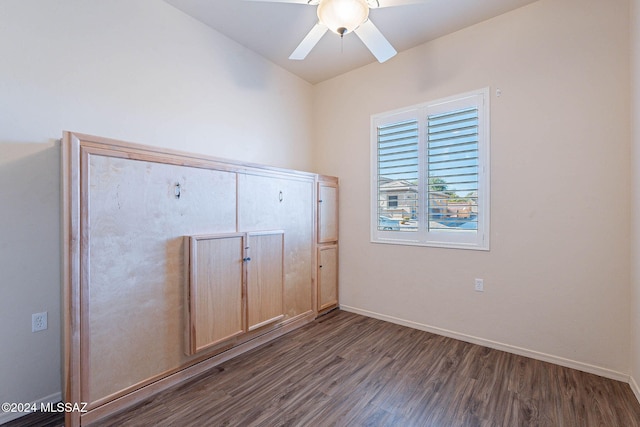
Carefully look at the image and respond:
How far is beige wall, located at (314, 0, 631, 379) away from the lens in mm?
2090

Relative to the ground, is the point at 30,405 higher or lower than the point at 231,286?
lower

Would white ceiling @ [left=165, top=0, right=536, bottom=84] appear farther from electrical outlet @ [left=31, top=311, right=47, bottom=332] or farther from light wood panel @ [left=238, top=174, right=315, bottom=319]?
electrical outlet @ [left=31, top=311, right=47, bottom=332]

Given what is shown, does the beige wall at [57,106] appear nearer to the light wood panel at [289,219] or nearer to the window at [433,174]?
the light wood panel at [289,219]

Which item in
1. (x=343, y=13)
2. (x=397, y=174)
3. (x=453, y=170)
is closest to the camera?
(x=343, y=13)

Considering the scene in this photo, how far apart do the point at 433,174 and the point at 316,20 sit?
1.88 meters

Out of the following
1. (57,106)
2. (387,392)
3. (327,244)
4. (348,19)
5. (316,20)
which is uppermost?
(316,20)

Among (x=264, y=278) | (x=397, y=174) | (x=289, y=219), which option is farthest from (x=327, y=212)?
(x=264, y=278)

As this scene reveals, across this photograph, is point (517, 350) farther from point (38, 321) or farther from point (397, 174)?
point (38, 321)

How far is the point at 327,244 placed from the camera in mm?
3475

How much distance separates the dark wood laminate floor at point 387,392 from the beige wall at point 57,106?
0.82 meters

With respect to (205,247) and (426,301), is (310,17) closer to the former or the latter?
(205,247)

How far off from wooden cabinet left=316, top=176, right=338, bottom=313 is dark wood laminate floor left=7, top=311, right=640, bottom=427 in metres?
0.85

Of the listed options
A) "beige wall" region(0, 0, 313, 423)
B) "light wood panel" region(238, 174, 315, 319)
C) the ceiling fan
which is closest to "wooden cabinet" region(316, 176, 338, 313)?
"light wood panel" region(238, 174, 315, 319)

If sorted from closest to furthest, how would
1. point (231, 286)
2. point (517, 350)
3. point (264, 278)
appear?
point (231, 286)
point (517, 350)
point (264, 278)
